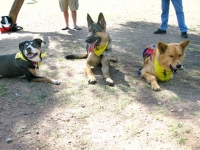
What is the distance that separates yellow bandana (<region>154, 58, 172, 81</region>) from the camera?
16.8 feet

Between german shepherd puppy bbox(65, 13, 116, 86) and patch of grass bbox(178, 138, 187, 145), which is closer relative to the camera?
patch of grass bbox(178, 138, 187, 145)

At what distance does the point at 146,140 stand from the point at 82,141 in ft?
2.66

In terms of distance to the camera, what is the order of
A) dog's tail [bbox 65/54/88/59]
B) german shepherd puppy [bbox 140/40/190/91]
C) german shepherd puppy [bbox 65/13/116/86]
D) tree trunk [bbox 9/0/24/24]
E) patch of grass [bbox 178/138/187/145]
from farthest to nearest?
tree trunk [bbox 9/0/24/24]
dog's tail [bbox 65/54/88/59]
german shepherd puppy [bbox 65/13/116/86]
german shepherd puppy [bbox 140/40/190/91]
patch of grass [bbox 178/138/187/145]

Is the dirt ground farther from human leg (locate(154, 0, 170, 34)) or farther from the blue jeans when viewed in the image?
human leg (locate(154, 0, 170, 34))

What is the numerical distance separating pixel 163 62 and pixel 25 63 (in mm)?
2514

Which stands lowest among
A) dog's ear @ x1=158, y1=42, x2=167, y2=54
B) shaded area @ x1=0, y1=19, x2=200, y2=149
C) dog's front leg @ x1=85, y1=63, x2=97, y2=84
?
shaded area @ x1=0, y1=19, x2=200, y2=149

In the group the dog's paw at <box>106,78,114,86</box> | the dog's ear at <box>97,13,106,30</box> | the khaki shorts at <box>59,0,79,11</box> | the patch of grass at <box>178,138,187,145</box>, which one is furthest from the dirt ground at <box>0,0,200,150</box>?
the khaki shorts at <box>59,0,79,11</box>

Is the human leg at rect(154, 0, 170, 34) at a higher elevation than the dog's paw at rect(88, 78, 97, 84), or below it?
higher

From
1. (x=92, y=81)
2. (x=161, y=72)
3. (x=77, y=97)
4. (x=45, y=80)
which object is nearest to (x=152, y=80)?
(x=161, y=72)

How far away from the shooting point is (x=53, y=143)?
348 centimetres

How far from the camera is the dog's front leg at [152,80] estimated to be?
16.2ft

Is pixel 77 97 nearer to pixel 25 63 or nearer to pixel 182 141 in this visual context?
pixel 25 63

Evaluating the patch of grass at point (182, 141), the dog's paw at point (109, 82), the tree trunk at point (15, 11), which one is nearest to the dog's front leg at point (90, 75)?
the dog's paw at point (109, 82)

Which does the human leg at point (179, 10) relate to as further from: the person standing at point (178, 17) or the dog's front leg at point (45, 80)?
the dog's front leg at point (45, 80)
